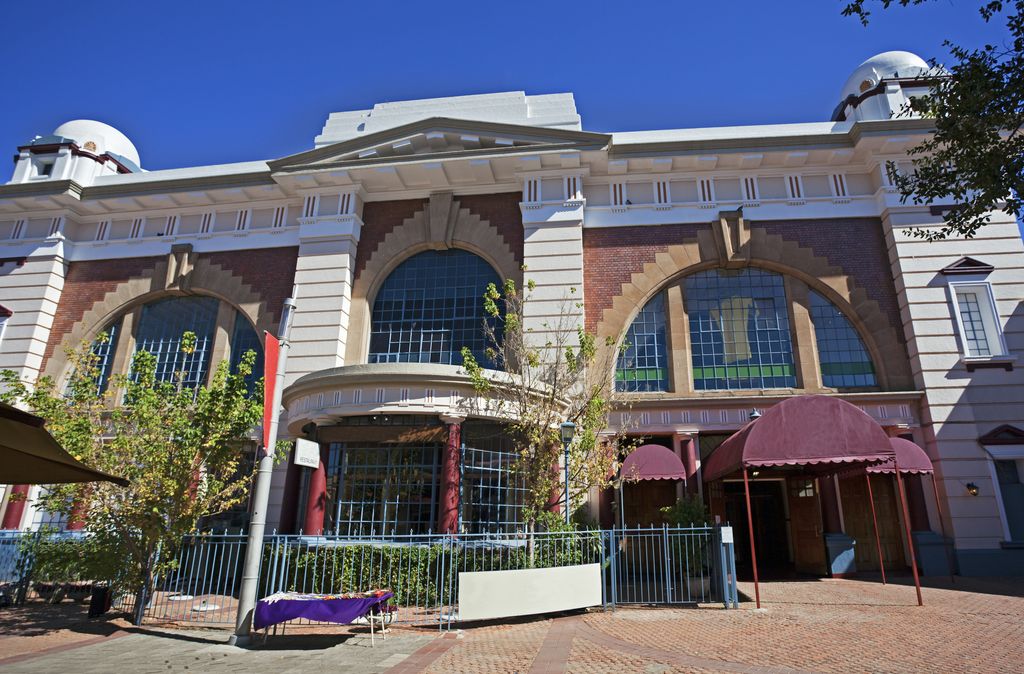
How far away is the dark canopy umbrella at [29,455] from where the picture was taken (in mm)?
5707

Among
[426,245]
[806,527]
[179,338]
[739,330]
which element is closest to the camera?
[806,527]

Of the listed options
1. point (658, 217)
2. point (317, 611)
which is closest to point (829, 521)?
point (658, 217)

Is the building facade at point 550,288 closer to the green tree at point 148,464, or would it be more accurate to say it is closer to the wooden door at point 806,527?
the wooden door at point 806,527

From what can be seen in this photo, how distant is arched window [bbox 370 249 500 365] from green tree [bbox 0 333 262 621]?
297 inches

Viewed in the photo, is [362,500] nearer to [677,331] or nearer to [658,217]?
[677,331]

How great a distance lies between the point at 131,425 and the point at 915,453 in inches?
732

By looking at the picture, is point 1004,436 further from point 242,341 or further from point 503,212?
point 242,341

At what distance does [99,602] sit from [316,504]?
4.45 m

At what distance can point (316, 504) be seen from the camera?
47.6 feet

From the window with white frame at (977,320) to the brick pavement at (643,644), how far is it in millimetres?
8281

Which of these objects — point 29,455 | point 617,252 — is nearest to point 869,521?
point 617,252

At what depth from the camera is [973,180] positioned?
930 centimetres

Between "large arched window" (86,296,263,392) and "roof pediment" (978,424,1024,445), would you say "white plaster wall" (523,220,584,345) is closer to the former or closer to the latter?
Answer: "large arched window" (86,296,263,392)

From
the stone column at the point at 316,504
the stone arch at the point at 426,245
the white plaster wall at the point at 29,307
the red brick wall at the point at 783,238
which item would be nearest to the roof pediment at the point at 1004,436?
the red brick wall at the point at 783,238
